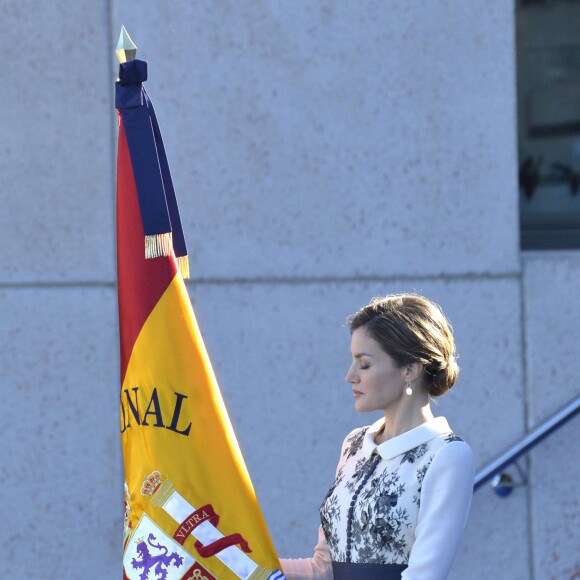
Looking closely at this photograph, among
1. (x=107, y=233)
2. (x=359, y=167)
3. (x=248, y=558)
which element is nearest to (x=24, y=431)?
(x=107, y=233)

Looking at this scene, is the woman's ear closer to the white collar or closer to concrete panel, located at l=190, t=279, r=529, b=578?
the white collar

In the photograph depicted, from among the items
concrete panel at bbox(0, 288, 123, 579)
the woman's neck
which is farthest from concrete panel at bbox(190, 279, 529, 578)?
the woman's neck

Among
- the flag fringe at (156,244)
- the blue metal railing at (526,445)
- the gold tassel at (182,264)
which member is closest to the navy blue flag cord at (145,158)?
the flag fringe at (156,244)

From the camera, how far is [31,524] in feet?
14.6

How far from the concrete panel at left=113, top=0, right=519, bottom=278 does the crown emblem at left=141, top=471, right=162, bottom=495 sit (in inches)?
71.9

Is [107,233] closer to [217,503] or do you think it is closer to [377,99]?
[377,99]

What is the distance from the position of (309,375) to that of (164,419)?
1826 mm

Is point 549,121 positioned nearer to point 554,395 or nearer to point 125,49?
point 554,395

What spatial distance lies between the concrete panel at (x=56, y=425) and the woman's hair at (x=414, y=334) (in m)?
2.00

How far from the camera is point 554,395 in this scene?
4.64m

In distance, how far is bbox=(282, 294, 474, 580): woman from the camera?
8.12 feet

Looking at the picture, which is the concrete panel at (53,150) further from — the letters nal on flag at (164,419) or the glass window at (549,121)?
the glass window at (549,121)

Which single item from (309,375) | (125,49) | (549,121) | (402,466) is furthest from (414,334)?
(549,121)

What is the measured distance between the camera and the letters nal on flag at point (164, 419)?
2707 mm
